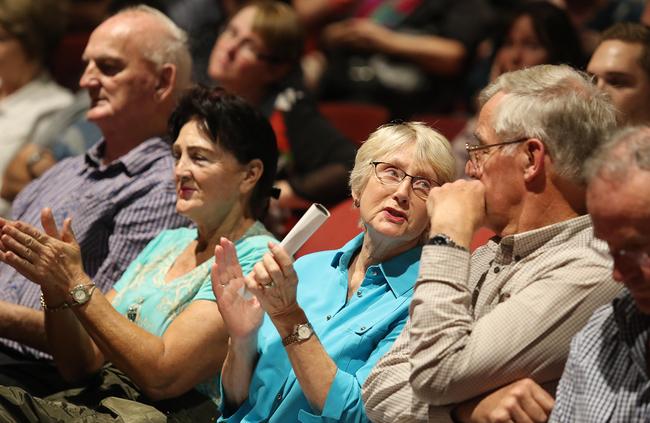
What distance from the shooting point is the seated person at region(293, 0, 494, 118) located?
16.6ft

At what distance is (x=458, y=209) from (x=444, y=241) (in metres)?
0.10

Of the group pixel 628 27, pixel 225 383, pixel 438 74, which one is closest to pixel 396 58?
pixel 438 74

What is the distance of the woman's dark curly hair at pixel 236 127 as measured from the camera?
10.1 ft

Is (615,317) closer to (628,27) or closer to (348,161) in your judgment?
(628,27)

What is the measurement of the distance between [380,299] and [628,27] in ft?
4.29

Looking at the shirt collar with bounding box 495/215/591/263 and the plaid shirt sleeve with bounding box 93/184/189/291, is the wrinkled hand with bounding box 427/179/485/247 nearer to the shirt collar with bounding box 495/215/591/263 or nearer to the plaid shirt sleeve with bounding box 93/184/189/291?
the shirt collar with bounding box 495/215/591/263

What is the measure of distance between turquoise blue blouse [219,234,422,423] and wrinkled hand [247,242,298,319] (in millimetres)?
184

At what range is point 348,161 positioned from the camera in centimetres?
420

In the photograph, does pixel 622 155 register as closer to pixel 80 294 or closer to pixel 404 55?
pixel 80 294

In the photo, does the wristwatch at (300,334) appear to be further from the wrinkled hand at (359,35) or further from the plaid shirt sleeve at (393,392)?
the wrinkled hand at (359,35)

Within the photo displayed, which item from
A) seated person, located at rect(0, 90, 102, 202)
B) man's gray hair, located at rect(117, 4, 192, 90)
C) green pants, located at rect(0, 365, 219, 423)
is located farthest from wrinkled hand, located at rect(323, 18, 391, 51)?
green pants, located at rect(0, 365, 219, 423)

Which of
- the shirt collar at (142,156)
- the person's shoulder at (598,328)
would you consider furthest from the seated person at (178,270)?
the person's shoulder at (598,328)

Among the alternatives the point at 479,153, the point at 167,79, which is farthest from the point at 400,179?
the point at 167,79

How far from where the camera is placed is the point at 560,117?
2.28 metres
